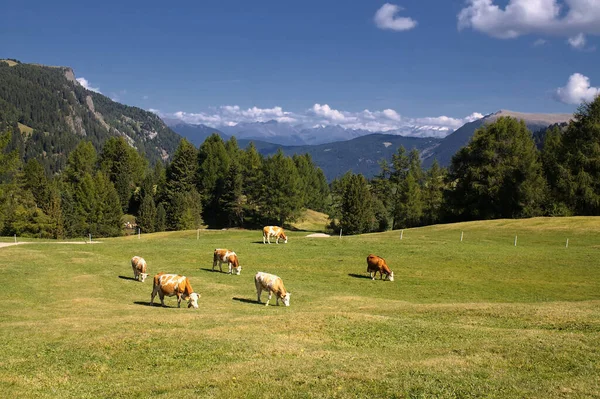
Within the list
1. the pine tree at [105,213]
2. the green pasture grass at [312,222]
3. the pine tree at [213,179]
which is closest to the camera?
the pine tree at [105,213]

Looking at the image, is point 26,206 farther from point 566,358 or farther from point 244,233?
point 566,358

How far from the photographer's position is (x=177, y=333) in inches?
690

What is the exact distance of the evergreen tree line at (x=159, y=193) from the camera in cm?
8725

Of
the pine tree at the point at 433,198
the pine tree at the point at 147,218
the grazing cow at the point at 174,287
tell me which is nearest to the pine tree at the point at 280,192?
the pine tree at the point at 147,218

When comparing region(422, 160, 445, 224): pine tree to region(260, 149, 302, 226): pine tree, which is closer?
region(422, 160, 445, 224): pine tree

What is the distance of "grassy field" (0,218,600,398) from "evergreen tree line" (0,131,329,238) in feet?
156

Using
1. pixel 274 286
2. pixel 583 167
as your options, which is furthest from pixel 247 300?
pixel 583 167

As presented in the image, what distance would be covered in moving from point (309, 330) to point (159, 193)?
102938 mm

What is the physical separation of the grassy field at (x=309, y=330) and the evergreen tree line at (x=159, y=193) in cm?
4761

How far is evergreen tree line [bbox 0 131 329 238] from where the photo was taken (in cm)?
8725

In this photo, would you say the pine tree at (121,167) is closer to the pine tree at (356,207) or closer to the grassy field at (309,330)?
the pine tree at (356,207)

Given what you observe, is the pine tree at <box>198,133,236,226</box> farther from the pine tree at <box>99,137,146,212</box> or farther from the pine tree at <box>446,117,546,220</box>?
the pine tree at <box>446,117,546,220</box>

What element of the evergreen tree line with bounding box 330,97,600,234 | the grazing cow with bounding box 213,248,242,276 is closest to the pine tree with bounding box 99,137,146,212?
the evergreen tree line with bounding box 330,97,600,234

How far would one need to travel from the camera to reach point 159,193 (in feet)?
376
